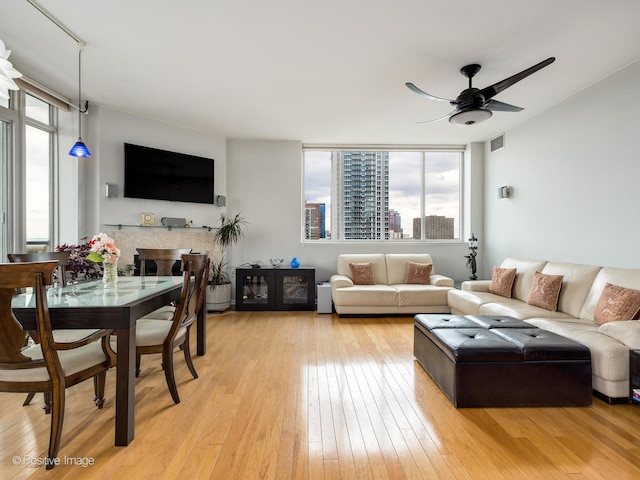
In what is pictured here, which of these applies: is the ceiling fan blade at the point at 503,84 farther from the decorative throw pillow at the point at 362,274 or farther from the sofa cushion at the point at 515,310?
the decorative throw pillow at the point at 362,274

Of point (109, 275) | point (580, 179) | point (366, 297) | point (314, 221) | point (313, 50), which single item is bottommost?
point (366, 297)

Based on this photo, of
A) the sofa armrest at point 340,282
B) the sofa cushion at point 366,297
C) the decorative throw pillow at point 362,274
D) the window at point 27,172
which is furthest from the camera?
the decorative throw pillow at point 362,274

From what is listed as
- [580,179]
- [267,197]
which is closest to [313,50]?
[267,197]

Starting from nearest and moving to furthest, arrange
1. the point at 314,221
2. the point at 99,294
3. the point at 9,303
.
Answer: the point at 9,303, the point at 99,294, the point at 314,221

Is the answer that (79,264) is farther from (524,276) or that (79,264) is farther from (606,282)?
(606,282)

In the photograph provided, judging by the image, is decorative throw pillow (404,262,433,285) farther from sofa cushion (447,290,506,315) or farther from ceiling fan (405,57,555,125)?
ceiling fan (405,57,555,125)

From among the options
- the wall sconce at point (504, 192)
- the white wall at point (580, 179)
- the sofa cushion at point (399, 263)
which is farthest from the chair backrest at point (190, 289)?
the wall sconce at point (504, 192)

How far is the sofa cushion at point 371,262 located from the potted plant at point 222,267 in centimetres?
187

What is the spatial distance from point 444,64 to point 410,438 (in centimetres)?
333

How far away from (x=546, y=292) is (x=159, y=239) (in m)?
5.20

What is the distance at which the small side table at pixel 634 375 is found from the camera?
91.3 inches

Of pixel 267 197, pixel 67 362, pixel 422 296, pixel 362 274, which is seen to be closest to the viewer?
pixel 67 362

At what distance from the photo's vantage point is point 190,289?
8.57ft

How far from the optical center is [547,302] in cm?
368
